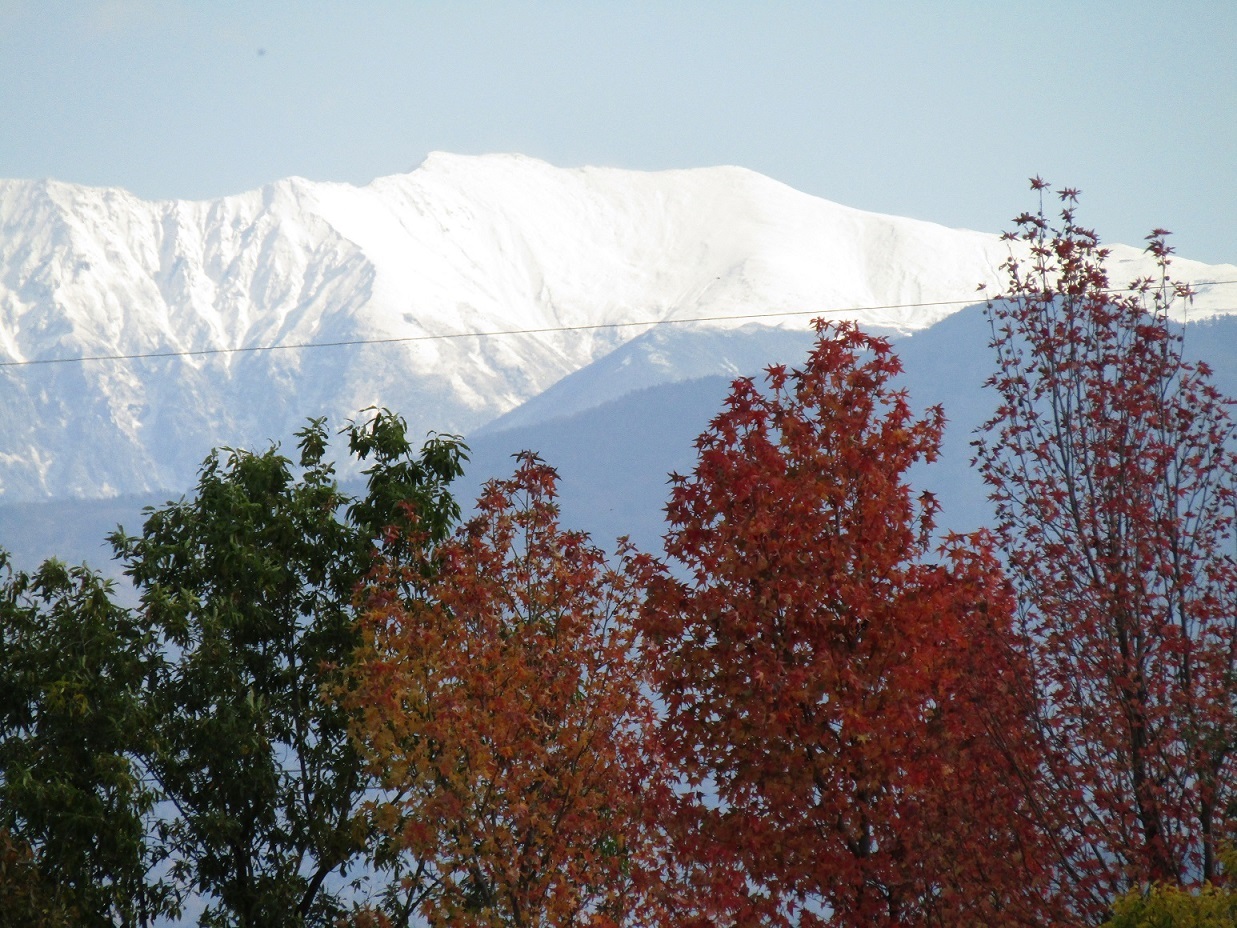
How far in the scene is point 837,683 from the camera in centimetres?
967

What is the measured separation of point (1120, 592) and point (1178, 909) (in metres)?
3.21

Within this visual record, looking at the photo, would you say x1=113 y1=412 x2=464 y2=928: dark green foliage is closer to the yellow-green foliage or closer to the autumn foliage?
the autumn foliage

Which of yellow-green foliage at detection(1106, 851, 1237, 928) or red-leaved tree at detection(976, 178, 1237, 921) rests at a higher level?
red-leaved tree at detection(976, 178, 1237, 921)

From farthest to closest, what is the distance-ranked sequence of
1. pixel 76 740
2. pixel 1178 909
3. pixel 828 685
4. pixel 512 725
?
pixel 76 740 < pixel 512 725 < pixel 828 685 < pixel 1178 909

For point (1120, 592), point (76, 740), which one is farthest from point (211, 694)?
point (1120, 592)

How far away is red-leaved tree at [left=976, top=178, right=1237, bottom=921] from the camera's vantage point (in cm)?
917

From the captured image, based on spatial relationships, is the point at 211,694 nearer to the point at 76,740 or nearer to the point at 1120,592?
the point at 76,740

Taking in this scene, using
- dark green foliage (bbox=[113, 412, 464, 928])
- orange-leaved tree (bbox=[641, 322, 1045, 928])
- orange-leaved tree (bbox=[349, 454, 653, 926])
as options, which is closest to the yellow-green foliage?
orange-leaved tree (bbox=[641, 322, 1045, 928])

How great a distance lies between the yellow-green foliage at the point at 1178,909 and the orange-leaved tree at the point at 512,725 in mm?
4213

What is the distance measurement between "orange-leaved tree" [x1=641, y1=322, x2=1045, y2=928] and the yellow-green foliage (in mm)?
1874

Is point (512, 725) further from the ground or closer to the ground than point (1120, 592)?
closer to the ground

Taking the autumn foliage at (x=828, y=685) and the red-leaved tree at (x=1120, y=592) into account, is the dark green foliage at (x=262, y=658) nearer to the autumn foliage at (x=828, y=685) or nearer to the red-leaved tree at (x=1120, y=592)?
the autumn foliage at (x=828, y=685)

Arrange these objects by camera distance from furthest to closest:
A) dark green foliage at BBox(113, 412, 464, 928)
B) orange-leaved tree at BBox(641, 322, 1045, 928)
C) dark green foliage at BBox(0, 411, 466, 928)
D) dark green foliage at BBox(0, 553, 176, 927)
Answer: dark green foliage at BBox(113, 412, 464, 928) < dark green foliage at BBox(0, 411, 466, 928) < dark green foliage at BBox(0, 553, 176, 927) < orange-leaved tree at BBox(641, 322, 1045, 928)

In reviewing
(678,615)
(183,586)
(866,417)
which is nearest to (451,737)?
(678,615)
